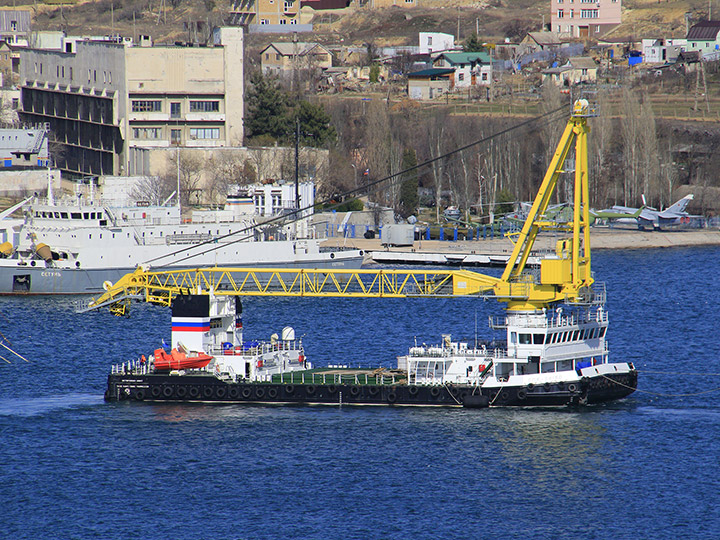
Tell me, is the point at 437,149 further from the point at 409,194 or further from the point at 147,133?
the point at 147,133

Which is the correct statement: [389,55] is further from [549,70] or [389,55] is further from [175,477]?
[175,477]

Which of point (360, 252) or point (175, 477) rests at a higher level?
point (360, 252)

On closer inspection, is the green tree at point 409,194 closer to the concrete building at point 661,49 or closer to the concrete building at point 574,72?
the concrete building at point 574,72

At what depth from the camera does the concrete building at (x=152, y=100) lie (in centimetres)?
13088

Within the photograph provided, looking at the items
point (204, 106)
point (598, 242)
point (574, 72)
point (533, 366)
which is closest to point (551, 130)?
point (598, 242)

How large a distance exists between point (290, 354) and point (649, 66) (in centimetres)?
12762

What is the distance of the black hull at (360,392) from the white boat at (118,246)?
1253 inches

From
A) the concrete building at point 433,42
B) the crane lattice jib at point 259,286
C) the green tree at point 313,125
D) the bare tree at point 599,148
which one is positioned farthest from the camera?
the concrete building at point 433,42

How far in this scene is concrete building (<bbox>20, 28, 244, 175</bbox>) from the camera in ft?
429

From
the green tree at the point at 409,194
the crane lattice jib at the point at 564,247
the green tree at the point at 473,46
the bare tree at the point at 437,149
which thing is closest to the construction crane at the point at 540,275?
the crane lattice jib at the point at 564,247

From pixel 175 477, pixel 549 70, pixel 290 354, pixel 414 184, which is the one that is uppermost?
pixel 549 70

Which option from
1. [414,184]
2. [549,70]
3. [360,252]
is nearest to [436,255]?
[360,252]

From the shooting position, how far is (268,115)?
5413 inches

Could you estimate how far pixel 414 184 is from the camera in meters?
125
